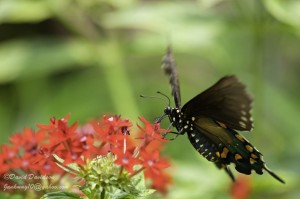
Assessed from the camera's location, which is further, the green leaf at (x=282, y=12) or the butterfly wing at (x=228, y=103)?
the green leaf at (x=282, y=12)

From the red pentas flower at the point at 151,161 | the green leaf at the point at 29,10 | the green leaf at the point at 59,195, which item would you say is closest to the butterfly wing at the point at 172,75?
the red pentas flower at the point at 151,161

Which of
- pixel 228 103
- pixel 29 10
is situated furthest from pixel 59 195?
pixel 29 10

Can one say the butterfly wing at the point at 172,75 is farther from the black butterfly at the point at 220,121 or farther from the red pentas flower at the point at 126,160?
the red pentas flower at the point at 126,160

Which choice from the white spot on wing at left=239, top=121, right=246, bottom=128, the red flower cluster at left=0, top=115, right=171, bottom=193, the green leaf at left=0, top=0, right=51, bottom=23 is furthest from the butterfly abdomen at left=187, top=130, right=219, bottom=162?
the green leaf at left=0, top=0, right=51, bottom=23

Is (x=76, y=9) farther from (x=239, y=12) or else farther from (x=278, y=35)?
(x=278, y=35)

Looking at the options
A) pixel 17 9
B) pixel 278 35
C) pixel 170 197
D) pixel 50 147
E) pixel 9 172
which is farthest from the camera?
pixel 278 35

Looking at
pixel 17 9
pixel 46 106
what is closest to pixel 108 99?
pixel 46 106

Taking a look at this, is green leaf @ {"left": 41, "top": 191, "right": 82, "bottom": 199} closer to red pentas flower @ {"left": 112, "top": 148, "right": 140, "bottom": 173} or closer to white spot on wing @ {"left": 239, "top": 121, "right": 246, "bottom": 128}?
red pentas flower @ {"left": 112, "top": 148, "right": 140, "bottom": 173}
